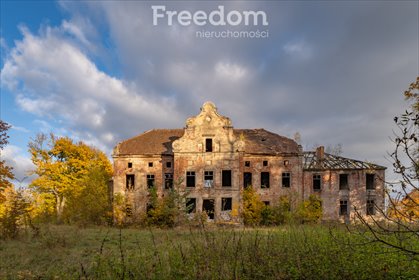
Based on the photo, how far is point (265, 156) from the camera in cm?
2781

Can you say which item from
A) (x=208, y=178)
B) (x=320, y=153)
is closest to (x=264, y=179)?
(x=208, y=178)

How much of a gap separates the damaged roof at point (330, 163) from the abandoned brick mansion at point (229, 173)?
8 cm

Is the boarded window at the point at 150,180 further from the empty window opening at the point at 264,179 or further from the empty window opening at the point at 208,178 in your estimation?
the empty window opening at the point at 264,179

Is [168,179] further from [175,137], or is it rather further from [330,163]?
[330,163]

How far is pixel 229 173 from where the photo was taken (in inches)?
1079

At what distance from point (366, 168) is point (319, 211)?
18.6ft

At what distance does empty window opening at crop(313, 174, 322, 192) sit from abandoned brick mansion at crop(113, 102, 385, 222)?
0.09 m

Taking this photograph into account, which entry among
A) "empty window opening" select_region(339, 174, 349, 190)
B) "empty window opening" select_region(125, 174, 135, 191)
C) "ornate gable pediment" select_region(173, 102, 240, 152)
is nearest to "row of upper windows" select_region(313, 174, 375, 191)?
"empty window opening" select_region(339, 174, 349, 190)

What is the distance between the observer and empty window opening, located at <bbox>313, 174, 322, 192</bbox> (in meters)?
27.9

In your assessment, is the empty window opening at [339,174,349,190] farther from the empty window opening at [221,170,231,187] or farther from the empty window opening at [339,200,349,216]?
the empty window opening at [221,170,231,187]

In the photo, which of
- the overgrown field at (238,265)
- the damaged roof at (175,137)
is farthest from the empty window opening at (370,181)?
the overgrown field at (238,265)

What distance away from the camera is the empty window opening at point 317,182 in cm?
2790

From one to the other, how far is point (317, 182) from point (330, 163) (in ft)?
7.00

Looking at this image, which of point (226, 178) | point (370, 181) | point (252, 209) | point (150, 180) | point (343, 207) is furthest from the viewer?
point (150, 180)
